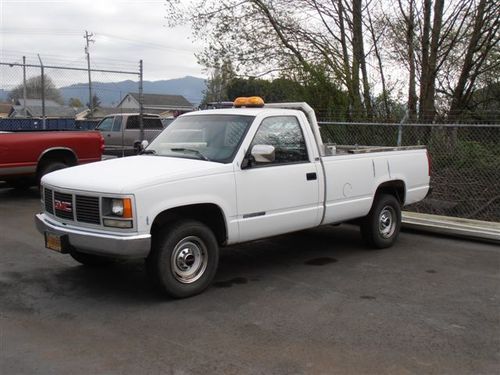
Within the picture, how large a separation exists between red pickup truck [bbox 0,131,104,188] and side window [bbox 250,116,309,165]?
21.8 feet

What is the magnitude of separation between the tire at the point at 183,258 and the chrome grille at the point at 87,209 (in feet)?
1.92

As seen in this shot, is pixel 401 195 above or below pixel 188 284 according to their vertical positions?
above

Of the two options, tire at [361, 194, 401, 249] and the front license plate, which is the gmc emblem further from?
tire at [361, 194, 401, 249]

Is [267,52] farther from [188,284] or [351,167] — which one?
[188,284]

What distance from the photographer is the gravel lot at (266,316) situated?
3932mm

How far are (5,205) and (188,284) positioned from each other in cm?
690

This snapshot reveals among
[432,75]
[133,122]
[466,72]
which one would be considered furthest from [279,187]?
[133,122]

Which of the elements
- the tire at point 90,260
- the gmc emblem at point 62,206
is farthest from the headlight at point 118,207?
the tire at point 90,260

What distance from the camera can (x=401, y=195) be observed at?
310 inches

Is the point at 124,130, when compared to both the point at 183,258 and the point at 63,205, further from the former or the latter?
the point at 183,258

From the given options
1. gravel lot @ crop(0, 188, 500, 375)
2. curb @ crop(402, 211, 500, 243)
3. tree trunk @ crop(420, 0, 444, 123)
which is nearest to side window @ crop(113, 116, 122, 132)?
tree trunk @ crop(420, 0, 444, 123)

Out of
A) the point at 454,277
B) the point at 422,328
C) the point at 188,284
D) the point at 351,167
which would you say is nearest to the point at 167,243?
the point at 188,284

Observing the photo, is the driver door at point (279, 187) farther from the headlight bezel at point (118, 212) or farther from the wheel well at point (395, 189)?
the wheel well at point (395, 189)

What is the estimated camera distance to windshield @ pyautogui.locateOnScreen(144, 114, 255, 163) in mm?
5793
